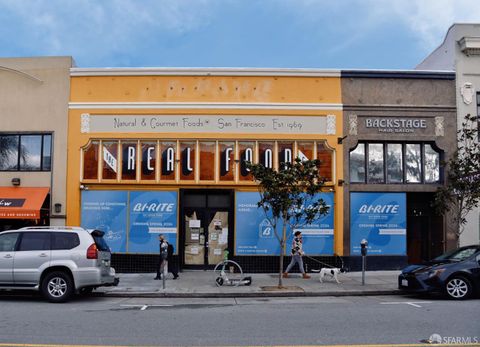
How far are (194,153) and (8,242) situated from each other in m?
7.53

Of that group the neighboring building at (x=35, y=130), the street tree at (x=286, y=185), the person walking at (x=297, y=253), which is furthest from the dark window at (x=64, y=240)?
the person walking at (x=297, y=253)

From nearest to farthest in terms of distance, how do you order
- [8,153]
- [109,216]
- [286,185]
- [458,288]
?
1. [458,288]
2. [286,185]
3. [109,216]
4. [8,153]

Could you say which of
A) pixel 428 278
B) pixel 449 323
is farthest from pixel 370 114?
pixel 449 323

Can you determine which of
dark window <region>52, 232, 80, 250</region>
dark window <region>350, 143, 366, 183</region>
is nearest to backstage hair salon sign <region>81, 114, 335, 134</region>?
dark window <region>350, 143, 366, 183</region>

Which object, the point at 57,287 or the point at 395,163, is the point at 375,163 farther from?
the point at 57,287

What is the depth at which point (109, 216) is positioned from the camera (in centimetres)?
1809

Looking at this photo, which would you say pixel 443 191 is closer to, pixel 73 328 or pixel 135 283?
pixel 135 283

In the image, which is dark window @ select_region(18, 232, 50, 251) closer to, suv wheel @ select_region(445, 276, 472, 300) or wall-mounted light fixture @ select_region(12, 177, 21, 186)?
wall-mounted light fixture @ select_region(12, 177, 21, 186)

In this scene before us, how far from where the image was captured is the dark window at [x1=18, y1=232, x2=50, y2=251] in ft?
40.2

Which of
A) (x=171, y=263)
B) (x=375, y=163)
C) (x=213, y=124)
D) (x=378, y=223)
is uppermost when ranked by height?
(x=213, y=124)

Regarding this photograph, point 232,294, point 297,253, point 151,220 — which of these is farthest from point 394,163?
point 151,220

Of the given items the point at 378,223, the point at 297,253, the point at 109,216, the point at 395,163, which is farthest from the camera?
the point at 395,163

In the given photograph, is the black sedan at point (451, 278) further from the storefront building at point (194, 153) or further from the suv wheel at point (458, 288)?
the storefront building at point (194, 153)

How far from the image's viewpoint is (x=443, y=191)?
16297 millimetres
